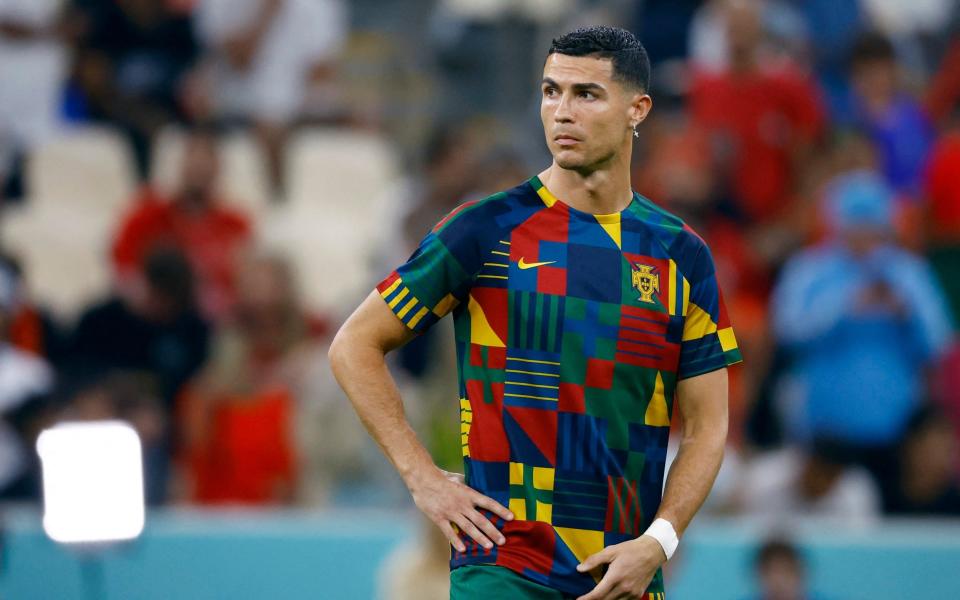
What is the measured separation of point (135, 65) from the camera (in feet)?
36.2

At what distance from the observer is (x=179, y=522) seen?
8.31 metres

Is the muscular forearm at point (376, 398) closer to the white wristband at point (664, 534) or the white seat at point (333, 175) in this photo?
the white wristband at point (664, 534)

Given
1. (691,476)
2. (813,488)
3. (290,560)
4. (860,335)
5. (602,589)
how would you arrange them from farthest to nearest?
(860,335) < (813,488) < (290,560) < (691,476) < (602,589)

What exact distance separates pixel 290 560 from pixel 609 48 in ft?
14.8

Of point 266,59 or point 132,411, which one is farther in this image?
point 266,59

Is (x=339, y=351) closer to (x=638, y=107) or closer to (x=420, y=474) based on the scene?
(x=420, y=474)

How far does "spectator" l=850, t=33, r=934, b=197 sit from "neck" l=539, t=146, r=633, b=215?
6.76 m

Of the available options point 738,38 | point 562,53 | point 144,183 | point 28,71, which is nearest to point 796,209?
point 738,38

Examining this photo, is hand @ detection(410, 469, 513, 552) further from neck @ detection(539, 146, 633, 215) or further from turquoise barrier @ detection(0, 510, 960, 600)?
turquoise barrier @ detection(0, 510, 960, 600)

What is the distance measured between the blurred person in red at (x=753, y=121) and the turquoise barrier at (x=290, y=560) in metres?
2.79

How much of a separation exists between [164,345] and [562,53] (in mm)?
5509

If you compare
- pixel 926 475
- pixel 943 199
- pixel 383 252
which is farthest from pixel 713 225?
pixel 926 475

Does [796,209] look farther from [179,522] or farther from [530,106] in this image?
[179,522]

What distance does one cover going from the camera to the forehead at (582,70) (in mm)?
4363
